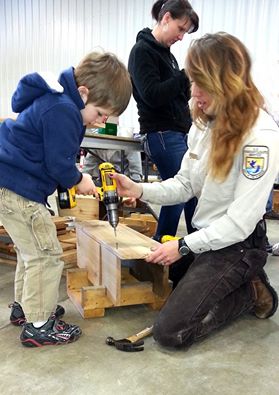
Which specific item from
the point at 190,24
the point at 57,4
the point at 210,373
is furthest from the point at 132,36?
the point at 210,373

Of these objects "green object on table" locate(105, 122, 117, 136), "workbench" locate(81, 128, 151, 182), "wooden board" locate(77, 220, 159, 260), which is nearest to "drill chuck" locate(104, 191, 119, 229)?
"wooden board" locate(77, 220, 159, 260)

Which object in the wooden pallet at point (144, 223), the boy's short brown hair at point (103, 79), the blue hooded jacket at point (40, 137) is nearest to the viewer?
the blue hooded jacket at point (40, 137)

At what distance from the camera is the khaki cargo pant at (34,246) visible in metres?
1.43

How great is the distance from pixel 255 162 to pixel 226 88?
0.97ft

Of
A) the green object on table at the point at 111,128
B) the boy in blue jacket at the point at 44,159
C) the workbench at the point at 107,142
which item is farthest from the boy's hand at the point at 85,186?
the green object on table at the point at 111,128

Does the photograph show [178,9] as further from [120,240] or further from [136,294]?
[136,294]

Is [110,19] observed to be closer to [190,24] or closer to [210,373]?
[190,24]

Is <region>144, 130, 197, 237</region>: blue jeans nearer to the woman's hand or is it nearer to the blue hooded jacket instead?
the woman's hand

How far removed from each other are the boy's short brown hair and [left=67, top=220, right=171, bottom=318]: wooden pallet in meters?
0.59

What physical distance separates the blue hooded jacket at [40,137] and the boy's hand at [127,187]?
13.8 inches

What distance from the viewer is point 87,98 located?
59.6 inches

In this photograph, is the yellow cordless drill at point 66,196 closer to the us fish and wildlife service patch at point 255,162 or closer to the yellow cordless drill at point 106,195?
the yellow cordless drill at point 106,195

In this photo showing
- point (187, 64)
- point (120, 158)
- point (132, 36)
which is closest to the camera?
point (187, 64)

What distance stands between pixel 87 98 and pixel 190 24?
1035 millimetres
